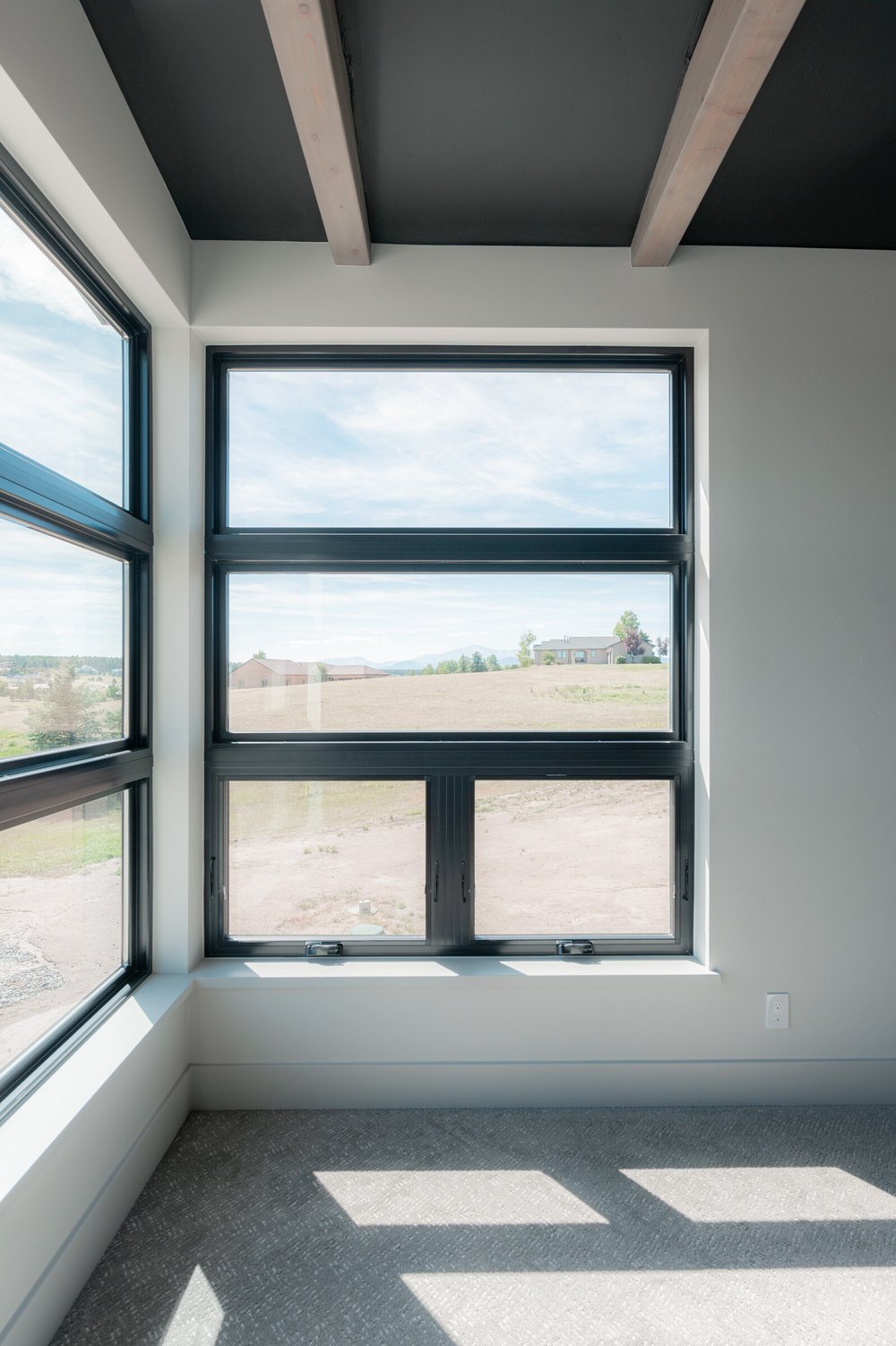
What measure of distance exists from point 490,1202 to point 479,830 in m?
1.01

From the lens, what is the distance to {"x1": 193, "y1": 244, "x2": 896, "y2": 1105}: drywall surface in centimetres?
229

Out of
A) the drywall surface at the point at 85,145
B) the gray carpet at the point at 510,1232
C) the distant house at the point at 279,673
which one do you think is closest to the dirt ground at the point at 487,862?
the distant house at the point at 279,673

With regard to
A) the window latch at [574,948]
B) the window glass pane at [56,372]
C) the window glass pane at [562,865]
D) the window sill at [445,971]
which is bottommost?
the window sill at [445,971]

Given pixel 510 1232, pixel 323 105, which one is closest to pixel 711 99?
pixel 323 105

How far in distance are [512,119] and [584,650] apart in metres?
1.49

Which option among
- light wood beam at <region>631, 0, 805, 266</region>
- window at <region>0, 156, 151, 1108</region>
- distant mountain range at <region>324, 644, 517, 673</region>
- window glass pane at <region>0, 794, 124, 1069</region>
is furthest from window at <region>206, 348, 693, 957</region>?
light wood beam at <region>631, 0, 805, 266</region>

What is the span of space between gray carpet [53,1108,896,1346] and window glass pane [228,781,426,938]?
0.56 meters

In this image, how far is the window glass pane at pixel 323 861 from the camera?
8.00 feet

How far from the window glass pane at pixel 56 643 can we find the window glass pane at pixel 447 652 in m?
0.45

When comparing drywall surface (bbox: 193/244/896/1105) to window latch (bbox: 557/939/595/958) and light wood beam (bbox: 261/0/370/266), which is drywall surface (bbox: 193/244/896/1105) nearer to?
window latch (bbox: 557/939/595/958)

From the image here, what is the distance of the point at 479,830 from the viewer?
2.46m

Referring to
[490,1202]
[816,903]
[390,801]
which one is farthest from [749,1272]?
[390,801]

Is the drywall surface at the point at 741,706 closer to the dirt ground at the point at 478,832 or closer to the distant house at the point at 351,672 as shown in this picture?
the dirt ground at the point at 478,832

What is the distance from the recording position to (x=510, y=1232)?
1.76 m
